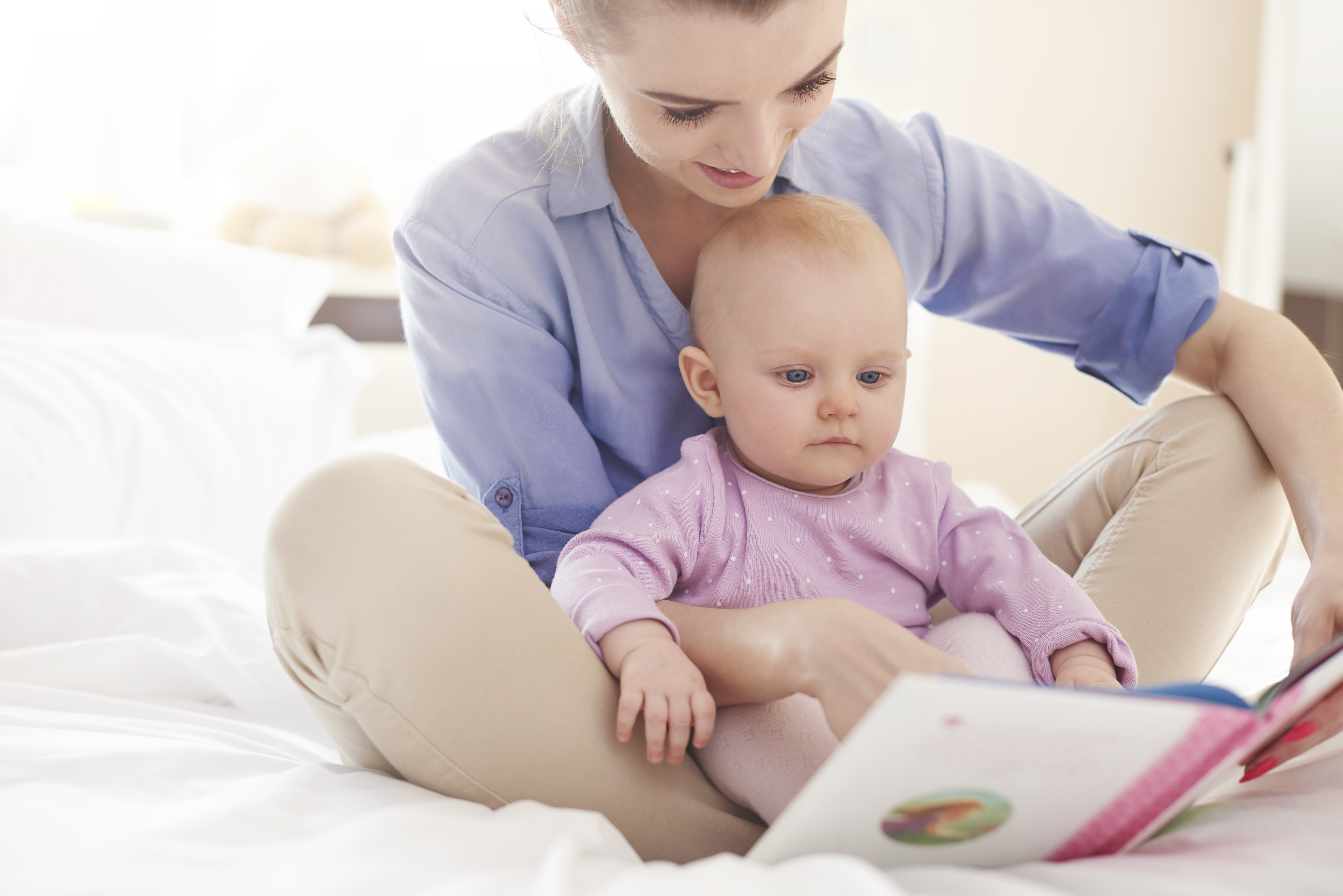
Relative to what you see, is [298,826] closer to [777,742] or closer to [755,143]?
[777,742]

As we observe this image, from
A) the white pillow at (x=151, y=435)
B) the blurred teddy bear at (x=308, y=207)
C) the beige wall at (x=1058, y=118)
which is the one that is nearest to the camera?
the white pillow at (x=151, y=435)

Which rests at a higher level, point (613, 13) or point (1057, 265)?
point (613, 13)

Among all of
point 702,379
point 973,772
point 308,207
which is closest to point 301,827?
point 973,772

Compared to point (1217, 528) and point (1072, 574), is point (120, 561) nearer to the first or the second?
point (1072, 574)

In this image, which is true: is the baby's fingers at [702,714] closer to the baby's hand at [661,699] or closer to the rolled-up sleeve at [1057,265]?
the baby's hand at [661,699]

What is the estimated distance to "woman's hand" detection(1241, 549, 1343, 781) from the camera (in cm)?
60

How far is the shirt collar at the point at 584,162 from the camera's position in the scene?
946mm

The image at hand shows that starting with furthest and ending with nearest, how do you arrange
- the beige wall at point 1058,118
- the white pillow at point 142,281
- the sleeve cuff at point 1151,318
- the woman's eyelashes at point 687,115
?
the beige wall at point 1058,118 → the white pillow at point 142,281 → the sleeve cuff at point 1151,318 → the woman's eyelashes at point 687,115

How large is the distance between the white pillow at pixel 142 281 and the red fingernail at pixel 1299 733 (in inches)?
58.2

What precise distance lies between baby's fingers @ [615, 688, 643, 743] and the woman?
0.02m

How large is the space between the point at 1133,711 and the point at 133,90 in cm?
218

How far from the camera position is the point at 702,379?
2.98 feet

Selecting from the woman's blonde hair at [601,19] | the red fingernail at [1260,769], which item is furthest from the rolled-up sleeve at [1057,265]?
the red fingernail at [1260,769]

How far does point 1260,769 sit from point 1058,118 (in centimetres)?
248
